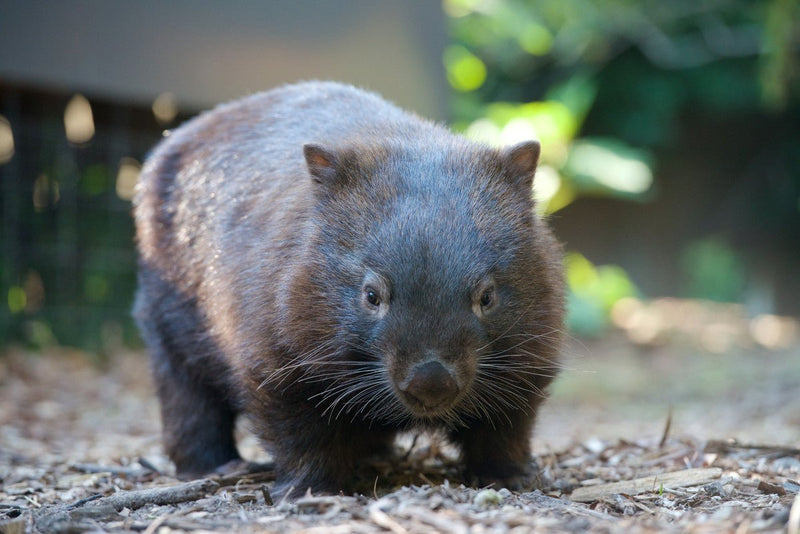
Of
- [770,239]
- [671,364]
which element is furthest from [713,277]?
[671,364]

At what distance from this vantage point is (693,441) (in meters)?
5.96

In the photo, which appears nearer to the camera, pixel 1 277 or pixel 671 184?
pixel 1 277

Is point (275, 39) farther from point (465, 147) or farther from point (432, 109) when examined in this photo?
point (465, 147)

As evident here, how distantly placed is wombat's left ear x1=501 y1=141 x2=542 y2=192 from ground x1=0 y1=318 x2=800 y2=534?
97 cm

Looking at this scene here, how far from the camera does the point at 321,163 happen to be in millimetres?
4531

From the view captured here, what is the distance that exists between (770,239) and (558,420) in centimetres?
1252

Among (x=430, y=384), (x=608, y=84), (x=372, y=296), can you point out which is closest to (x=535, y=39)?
(x=608, y=84)

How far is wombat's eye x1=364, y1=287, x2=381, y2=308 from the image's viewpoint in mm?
4035

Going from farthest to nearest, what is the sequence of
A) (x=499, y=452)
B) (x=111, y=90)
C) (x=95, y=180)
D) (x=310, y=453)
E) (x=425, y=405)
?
(x=95, y=180)
(x=111, y=90)
(x=499, y=452)
(x=310, y=453)
(x=425, y=405)

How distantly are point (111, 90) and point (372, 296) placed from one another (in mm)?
6529

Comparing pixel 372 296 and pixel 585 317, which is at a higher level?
pixel 585 317

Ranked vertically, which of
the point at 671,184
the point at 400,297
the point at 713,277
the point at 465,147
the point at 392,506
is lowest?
the point at 392,506

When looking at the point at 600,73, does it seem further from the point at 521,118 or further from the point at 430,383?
the point at 430,383

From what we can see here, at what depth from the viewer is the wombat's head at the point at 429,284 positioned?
3879 millimetres
